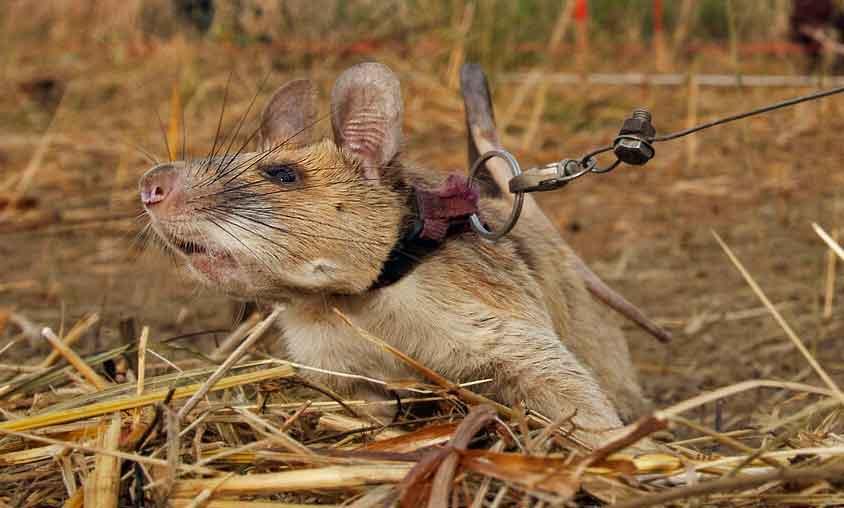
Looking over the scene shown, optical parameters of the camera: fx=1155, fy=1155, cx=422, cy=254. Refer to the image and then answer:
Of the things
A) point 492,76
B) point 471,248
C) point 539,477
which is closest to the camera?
point 539,477

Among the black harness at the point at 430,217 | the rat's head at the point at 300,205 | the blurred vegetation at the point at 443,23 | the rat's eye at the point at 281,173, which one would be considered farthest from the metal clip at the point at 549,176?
the blurred vegetation at the point at 443,23

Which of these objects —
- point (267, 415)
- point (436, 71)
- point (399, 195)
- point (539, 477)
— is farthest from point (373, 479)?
point (436, 71)

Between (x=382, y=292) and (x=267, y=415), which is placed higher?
(x=382, y=292)

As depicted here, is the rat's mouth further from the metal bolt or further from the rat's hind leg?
the metal bolt

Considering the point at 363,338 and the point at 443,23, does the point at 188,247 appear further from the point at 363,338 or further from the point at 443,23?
the point at 443,23

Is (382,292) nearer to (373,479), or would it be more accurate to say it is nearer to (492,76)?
(373,479)

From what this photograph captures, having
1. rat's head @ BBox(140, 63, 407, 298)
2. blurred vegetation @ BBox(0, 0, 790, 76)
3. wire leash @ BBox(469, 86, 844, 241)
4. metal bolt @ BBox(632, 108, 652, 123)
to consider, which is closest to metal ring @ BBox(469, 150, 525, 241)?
wire leash @ BBox(469, 86, 844, 241)

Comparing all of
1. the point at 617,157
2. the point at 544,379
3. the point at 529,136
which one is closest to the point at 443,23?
the point at 529,136
